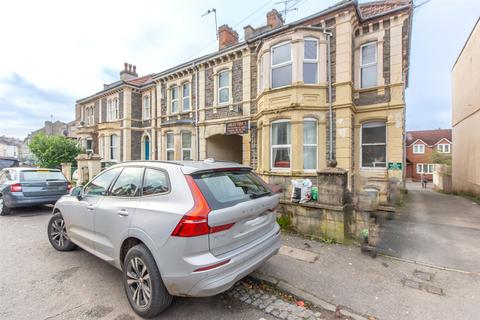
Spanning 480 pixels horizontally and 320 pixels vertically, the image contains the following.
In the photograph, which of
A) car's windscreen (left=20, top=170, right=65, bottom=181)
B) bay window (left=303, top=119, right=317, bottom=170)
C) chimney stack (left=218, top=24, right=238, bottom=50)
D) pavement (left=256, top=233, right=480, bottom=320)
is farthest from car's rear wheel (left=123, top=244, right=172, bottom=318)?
chimney stack (left=218, top=24, right=238, bottom=50)

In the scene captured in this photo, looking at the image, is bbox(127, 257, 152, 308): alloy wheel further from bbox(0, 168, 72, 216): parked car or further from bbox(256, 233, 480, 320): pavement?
bbox(0, 168, 72, 216): parked car

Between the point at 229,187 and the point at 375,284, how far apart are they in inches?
102

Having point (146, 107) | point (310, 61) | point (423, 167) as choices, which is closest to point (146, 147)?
point (146, 107)

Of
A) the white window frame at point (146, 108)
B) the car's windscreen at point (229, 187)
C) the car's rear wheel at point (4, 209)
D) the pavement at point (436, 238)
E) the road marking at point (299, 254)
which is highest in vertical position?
the white window frame at point (146, 108)

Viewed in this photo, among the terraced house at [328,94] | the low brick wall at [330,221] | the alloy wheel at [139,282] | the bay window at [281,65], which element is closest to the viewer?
the alloy wheel at [139,282]

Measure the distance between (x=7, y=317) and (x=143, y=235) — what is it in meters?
1.75

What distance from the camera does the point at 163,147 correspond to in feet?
46.1

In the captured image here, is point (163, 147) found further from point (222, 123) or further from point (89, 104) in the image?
point (89, 104)

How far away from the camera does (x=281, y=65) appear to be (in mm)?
8750

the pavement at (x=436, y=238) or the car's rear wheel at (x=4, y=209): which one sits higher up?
the car's rear wheel at (x=4, y=209)

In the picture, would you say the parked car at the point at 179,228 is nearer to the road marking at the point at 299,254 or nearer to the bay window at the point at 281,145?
the road marking at the point at 299,254

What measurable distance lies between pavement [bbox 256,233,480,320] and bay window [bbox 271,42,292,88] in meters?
6.66

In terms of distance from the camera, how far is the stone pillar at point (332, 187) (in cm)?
472

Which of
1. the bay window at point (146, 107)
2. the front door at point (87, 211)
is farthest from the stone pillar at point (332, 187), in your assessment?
the bay window at point (146, 107)
